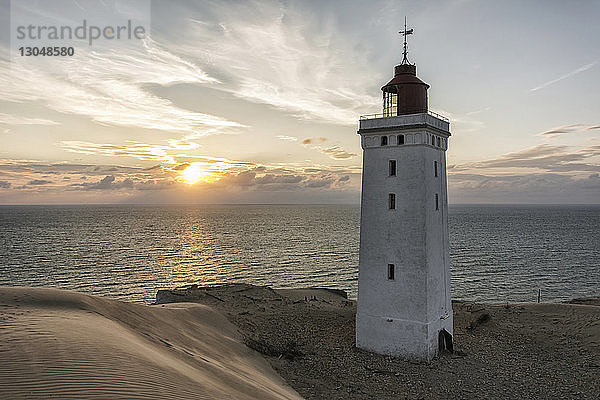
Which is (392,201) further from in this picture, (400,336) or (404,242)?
(400,336)

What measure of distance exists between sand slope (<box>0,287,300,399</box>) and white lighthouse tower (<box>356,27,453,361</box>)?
22.2 ft

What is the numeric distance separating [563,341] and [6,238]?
374ft

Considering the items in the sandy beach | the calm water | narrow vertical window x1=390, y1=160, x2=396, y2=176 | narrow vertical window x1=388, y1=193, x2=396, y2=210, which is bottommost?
the calm water

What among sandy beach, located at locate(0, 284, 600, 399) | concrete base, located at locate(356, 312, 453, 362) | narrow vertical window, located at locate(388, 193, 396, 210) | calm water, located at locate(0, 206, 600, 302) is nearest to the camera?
sandy beach, located at locate(0, 284, 600, 399)

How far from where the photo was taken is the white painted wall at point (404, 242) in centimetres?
2062

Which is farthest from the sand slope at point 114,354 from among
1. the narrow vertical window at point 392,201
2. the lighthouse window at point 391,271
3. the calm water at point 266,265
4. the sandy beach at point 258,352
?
the calm water at point 266,265

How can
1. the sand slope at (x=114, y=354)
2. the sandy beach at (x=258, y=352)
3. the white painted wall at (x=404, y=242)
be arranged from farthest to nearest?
the white painted wall at (x=404, y=242), the sandy beach at (x=258, y=352), the sand slope at (x=114, y=354)

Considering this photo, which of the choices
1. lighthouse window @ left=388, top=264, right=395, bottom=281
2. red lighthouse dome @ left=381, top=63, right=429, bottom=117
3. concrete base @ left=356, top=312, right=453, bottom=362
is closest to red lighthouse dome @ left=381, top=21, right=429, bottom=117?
red lighthouse dome @ left=381, top=63, right=429, bottom=117

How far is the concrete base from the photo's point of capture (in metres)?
20.7

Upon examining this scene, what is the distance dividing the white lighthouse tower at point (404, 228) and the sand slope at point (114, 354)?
6757 mm

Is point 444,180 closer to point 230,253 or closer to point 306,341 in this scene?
point 306,341

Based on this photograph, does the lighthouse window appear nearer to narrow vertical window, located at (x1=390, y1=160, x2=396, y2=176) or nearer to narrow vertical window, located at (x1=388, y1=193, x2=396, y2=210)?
narrow vertical window, located at (x1=388, y1=193, x2=396, y2=210)

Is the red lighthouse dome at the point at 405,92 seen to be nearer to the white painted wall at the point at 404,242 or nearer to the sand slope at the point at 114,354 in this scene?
the white painted wall at the point at 404,242

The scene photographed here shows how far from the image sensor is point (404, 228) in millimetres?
20906
